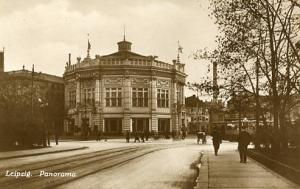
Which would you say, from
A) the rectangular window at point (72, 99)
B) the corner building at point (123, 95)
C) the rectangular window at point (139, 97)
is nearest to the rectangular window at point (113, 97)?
the corner building at point (123, 95)

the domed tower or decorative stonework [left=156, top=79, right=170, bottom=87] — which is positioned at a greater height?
the domed tower

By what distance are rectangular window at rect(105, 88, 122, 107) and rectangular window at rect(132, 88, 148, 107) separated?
2.08 m

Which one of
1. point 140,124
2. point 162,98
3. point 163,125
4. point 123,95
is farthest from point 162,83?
point 140,124

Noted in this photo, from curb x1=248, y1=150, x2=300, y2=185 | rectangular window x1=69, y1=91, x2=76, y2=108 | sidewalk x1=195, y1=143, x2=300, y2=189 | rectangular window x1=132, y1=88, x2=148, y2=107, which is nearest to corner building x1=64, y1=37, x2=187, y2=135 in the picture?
rectangular window x1=132, y1=88, x2=148, y2=107

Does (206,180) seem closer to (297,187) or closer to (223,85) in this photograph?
(297,187)

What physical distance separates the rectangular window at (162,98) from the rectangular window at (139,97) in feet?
7.85

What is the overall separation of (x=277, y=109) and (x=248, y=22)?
4332 mm

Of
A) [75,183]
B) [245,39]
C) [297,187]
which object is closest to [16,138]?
[245,39]

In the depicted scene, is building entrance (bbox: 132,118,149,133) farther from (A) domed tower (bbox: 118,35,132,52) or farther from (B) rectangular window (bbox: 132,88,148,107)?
(A) domed tower (bbox: 118,35,132,52)

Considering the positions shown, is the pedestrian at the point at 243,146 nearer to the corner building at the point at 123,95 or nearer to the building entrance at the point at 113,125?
the corner building at the point at 123,95

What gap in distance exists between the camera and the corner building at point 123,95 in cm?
8138

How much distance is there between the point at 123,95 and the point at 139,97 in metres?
2.53

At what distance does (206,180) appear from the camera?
15.4 m

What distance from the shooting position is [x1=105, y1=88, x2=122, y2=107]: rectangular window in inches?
3214
